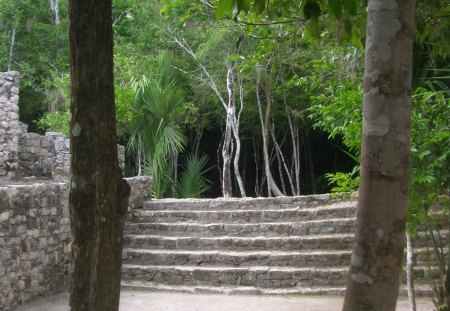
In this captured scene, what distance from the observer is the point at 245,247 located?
8.77 m

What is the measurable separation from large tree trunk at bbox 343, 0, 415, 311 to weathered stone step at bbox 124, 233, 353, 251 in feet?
21.8

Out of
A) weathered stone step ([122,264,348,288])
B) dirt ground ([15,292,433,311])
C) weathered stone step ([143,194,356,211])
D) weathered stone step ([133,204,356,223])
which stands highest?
weathered stone step ([143,194,356,211])

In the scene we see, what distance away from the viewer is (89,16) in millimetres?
2449

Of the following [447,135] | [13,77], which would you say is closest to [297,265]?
[447,135]

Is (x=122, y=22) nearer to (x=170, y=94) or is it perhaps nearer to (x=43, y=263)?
(x=170, y=94)

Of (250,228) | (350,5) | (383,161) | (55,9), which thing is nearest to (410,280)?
(350,5)

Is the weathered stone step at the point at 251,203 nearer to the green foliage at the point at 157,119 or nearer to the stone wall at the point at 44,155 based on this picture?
the stone wall at the point at 44,155

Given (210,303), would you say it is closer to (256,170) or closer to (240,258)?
(240,258)

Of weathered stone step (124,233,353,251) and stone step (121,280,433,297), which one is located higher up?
A: weathered stone step (124,233,353,251)

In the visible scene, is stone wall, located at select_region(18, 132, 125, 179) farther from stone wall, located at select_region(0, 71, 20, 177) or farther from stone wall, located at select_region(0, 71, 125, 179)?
stone wall, located at select_region(0, 71, 20, 177)

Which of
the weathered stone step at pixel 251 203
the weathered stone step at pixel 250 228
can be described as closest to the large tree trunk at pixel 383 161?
the weathered stone step at pixel 250 228

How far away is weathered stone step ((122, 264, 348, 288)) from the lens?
7.91 m

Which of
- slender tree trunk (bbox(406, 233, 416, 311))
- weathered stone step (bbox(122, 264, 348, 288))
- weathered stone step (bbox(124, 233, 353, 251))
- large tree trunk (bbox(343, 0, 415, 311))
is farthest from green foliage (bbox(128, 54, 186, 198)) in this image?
large tree trunk (bbox(343, 0, 415, 311))

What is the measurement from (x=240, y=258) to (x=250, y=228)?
803 mm
